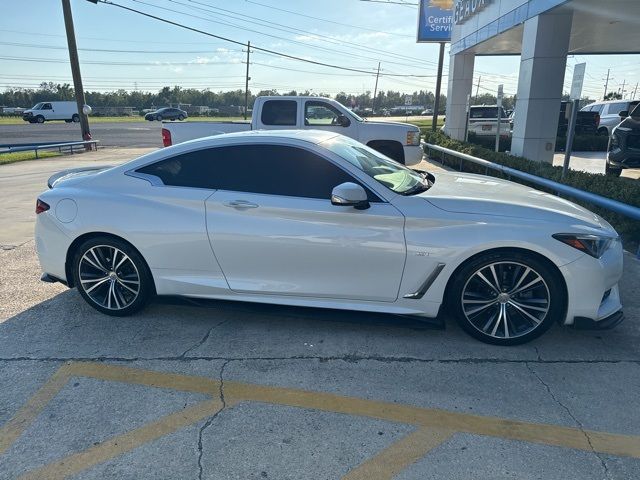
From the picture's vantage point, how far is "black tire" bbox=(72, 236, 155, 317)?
4012 mm

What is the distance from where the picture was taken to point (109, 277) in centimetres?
411

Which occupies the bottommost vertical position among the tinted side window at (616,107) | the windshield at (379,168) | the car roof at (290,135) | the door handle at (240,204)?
the door handle at (240,204)

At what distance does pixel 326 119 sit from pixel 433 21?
19.4 meters

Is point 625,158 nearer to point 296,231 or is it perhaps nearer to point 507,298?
point 507,298

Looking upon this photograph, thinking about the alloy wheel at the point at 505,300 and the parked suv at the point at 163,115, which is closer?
the alloy wheel at the point at 505,300

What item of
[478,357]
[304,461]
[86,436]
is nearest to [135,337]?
[86,436]

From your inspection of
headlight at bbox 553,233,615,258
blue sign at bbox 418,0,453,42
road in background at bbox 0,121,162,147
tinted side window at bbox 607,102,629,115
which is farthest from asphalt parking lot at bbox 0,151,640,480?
blue sign at bbox 418,0,453,42

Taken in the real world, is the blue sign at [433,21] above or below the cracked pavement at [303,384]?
above

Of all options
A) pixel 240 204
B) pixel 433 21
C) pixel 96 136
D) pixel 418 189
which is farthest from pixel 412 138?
pixel 96 136

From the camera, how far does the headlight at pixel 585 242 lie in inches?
133

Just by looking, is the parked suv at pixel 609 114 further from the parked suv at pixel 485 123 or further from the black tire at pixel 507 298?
the black tire at pixel 507 298

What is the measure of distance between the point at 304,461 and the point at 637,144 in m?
11.1

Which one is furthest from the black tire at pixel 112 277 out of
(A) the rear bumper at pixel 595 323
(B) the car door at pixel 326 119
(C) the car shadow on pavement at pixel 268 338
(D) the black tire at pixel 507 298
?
(B) the car door at pixel 326 119

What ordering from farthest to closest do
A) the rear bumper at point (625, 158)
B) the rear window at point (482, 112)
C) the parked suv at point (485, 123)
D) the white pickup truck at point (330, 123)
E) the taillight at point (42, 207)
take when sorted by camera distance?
1. the rear window at point (482, 112)
2. the parked suv at point (485, 123)
3. the rear bumper at point (625, 158)
4. the white pickup truck at point (330, 123)
5. the taillight at point (42, 207)
